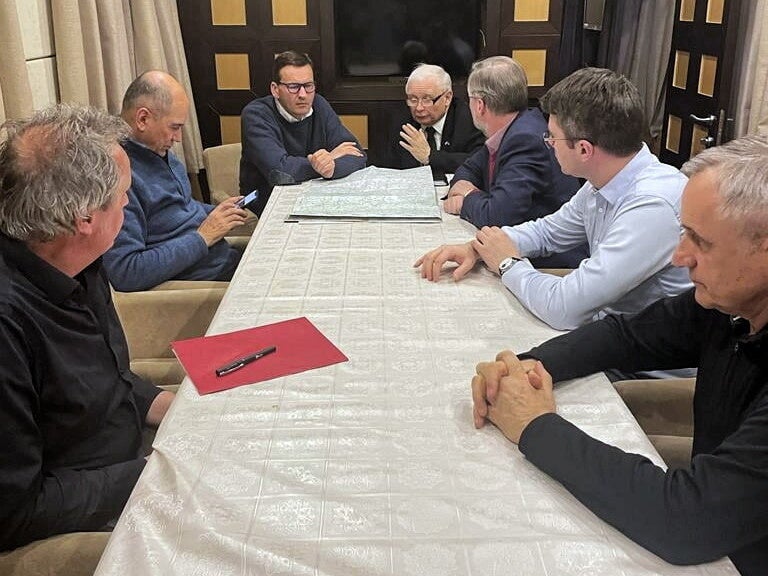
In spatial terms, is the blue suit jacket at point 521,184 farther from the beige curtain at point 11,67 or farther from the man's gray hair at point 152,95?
the beige curtain at point 11,67

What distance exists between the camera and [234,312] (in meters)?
1.63

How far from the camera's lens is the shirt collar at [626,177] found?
1.73 meters

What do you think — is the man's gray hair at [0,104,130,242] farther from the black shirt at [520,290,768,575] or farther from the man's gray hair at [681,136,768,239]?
the man's gray hair at [681,136,768,239]

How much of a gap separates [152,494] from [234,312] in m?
0.66

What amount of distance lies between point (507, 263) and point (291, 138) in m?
1.73

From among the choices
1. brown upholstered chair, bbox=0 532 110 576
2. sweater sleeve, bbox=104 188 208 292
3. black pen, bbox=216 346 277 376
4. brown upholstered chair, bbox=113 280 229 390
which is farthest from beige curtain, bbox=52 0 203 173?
brown upholstered chair, bbox=0 532 110 576

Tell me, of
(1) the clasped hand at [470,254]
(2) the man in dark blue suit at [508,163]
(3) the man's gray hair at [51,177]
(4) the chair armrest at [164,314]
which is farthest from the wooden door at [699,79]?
(3) the man's gray hair at [51,177]

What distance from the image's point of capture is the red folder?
1.33m

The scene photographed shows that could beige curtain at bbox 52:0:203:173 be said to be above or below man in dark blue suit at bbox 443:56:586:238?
above

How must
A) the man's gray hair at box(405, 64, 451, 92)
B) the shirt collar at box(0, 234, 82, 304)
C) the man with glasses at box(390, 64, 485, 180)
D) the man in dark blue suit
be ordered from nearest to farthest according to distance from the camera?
the shirt collar at box(0, 234, 82, 304), the man in dark blue suit, the man with glasses at box(390, 64, 485, 180), the man's gray hair at box(405, 64, 451, 92)

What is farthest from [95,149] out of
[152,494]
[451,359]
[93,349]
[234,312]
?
[451,359]

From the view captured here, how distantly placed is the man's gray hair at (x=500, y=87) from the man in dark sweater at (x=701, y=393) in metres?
1.27

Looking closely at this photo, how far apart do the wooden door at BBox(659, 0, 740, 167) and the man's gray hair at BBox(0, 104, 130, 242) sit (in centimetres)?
275

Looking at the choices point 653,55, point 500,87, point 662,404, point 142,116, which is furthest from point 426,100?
point 653,55
